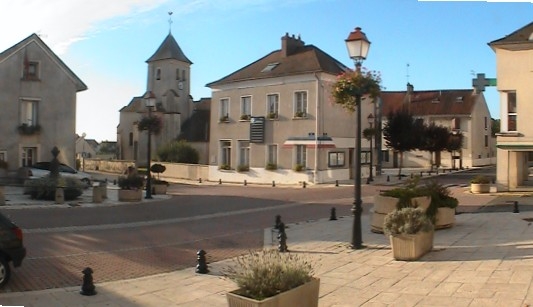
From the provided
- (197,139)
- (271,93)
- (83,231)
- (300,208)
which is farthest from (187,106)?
(83,231)

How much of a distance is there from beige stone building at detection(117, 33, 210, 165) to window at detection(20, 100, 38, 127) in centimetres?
2829

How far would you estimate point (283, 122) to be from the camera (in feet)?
111

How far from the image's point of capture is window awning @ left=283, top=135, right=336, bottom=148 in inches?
1249

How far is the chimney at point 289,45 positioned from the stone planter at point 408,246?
28993 mm

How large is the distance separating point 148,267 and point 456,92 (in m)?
54.8

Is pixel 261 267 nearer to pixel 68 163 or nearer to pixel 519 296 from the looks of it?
pixel 519 296

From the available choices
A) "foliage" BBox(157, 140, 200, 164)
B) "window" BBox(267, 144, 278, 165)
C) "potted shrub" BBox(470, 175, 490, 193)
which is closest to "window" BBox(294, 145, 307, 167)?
"window" BBox(267, 144, 278, 165)

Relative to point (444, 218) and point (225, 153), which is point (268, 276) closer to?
point (444, 218)

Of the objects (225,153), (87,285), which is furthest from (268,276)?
(225,153)

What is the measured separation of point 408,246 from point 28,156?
84.0 feet

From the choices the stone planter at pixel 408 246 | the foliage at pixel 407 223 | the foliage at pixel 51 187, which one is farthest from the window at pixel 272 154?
the stone planter at pixel 408 246

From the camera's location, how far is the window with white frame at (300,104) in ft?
108

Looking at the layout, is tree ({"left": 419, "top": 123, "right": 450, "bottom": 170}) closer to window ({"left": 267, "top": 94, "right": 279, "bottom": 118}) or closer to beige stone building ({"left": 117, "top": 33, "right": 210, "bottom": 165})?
window ({"left": 267, "top": 94, "right": 279, "bottom": 118})

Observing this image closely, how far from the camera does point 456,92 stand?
2263 inches
